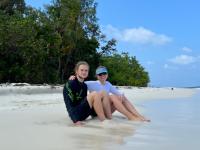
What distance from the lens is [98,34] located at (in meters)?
31.7

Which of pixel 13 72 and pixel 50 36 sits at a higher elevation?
pixel 50 36

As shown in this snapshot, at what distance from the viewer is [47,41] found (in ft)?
87.1

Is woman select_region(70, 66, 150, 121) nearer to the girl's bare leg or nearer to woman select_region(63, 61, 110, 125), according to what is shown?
the girl's bare leg

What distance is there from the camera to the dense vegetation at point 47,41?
23141 mm

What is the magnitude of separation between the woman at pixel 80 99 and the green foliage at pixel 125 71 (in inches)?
1378

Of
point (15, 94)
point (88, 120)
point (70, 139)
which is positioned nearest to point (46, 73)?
point (15, 94)

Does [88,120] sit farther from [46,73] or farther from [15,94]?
[46,73]

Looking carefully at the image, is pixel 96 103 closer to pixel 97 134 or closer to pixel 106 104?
pixel 106 104

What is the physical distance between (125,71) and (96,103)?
41.2 metres

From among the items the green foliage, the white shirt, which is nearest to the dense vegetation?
the green foliage

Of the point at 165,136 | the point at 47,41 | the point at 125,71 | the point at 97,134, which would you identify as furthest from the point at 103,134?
the point at 125,71

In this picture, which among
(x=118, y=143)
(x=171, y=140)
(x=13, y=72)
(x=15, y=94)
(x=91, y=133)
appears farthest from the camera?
(x=13, y=72)

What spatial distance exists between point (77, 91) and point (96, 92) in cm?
27

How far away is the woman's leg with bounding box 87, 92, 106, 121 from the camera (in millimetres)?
6098
